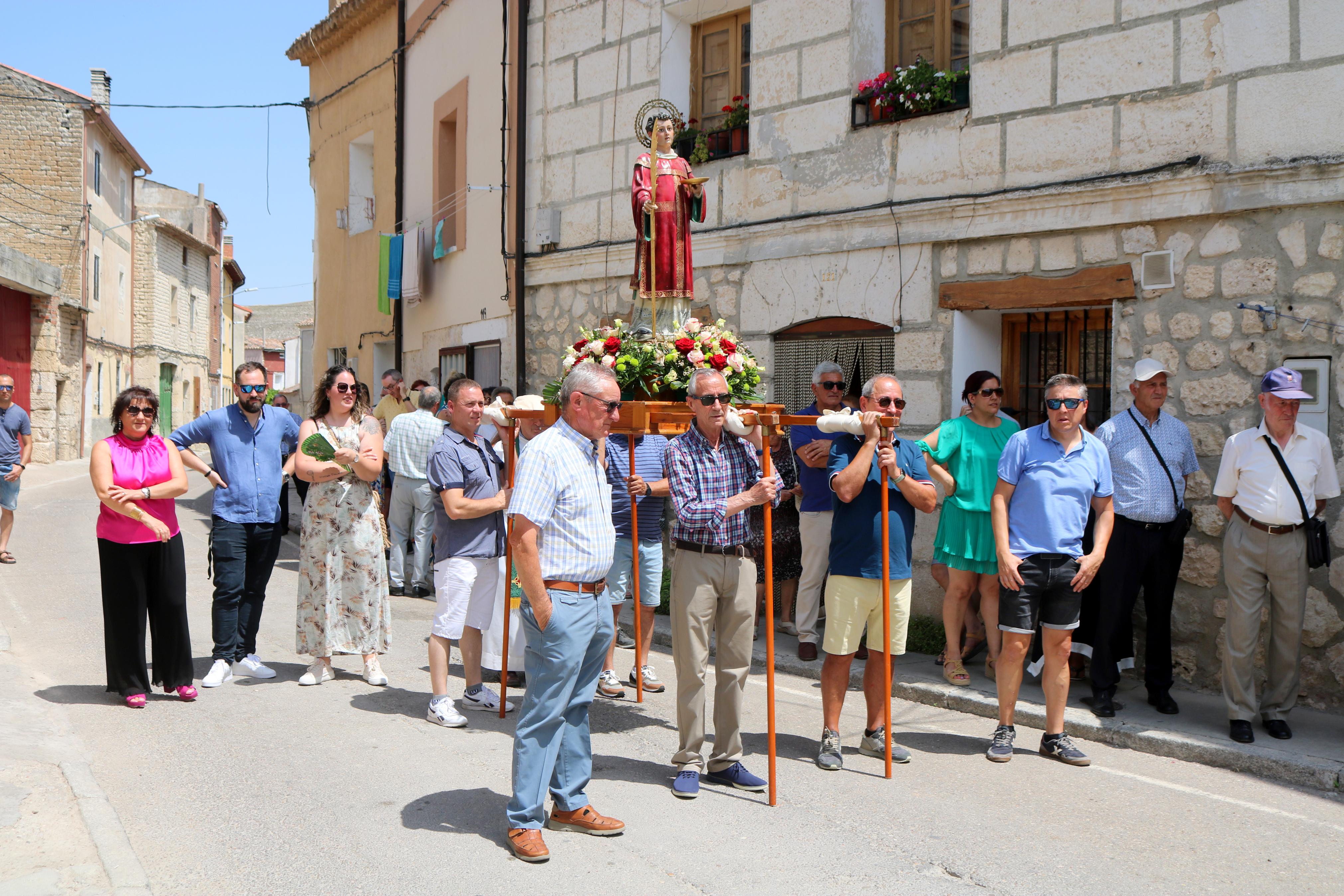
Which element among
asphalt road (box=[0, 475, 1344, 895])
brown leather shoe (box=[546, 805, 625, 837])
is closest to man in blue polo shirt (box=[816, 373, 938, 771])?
asphalt road (box=[0, 475, 1344, 895])

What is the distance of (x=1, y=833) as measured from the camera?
4.15 metres

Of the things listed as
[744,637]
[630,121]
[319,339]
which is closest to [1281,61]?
[744,637]

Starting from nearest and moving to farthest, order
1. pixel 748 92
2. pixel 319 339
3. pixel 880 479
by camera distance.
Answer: pixel 880 479 < pixel 748 92 < pixel 319 339

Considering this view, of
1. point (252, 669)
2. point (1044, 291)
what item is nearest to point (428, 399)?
point (252, 669)

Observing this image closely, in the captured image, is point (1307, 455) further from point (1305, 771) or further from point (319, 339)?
point (319, 339)

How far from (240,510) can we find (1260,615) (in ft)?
19.3

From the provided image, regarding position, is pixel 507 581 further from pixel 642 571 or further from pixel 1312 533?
pixel 1312 533

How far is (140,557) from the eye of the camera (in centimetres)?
634

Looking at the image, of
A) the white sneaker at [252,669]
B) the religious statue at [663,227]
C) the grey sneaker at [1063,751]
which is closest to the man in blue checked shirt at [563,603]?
the grey sneaker at [1063,751]

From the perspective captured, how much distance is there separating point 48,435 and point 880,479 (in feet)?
97.4

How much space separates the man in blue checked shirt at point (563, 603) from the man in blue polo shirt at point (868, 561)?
144cm

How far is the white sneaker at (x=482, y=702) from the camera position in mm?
6387

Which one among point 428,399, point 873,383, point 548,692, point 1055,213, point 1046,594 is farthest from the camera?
point 428,399

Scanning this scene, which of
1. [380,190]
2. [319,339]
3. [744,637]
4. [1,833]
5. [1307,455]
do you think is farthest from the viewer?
[319,339]
